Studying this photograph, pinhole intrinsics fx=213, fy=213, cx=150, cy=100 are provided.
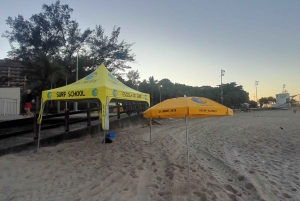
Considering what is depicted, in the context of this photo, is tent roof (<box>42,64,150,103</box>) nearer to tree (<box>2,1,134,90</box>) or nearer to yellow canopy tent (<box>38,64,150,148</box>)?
yellow canopy tent (<box>38,64,150,148</box>)

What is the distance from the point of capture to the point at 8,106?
569 inches

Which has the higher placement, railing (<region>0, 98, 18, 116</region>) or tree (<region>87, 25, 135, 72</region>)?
tree (<region>87, 25, 135, 72</region>)

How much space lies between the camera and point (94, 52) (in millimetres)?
26562

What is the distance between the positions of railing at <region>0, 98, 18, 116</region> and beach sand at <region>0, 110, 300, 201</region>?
865cm

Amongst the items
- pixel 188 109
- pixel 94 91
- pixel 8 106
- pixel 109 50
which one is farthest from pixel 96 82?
pixel 109 50

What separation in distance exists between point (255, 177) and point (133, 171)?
2922 mm

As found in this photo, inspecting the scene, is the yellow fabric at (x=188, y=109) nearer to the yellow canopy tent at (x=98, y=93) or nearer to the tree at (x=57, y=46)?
the yellow canopy tent at (x=98, y=93)

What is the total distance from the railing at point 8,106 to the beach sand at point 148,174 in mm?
8648

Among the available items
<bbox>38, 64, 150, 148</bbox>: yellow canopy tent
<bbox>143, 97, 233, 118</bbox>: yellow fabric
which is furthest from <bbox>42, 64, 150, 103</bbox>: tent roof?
<bbox>143, 97, 233, 118</bbox>: yellow fabric

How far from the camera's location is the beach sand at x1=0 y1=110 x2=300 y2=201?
13.7 ft

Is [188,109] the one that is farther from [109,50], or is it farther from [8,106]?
[109,50]

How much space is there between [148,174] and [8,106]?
1340 cm

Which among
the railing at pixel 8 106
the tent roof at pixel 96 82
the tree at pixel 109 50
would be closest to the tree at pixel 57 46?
the tree at pixel 109 50

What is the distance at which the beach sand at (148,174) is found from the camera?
4168 mm
